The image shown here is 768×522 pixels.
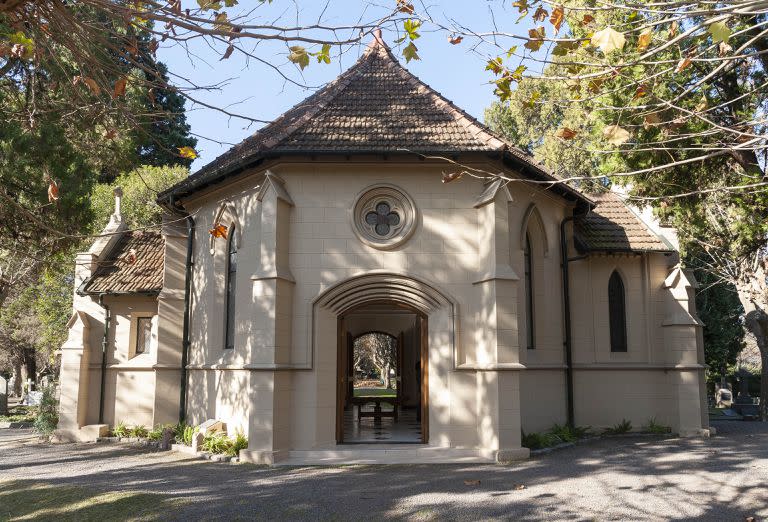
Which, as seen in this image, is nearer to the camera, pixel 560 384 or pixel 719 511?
pixel 719 511

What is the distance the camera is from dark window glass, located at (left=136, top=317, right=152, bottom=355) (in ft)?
58.1

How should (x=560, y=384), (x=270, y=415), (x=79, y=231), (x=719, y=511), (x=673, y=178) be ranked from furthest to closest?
1. (x=79, y=231)
2. (x=560, y=384)
3. (x=673, y=178)
4. (x=270, y=415)
5. (x=719, y=511)

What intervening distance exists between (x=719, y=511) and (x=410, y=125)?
29.1 feet

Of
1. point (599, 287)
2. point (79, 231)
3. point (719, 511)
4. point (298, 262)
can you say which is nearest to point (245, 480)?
point (298, 262)

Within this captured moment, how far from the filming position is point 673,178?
14.0 meters

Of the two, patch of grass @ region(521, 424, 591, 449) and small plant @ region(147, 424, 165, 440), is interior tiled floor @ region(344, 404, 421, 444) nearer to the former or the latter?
patch of grass @ region(521, 424, 591, 449)

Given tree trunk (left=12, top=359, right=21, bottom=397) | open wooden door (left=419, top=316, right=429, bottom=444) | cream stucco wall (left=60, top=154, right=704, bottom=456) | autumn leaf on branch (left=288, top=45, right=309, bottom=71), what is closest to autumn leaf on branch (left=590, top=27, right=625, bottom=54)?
autumn leaf on branch (left=288, top=45, right=309, bottom=71)

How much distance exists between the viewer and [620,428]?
1606 centimetres

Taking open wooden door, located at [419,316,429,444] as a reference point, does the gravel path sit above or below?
below

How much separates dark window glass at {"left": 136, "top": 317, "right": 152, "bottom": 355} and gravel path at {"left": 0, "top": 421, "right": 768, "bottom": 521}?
4243mm

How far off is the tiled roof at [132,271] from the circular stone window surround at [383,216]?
719cm

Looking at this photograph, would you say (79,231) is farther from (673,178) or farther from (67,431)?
(673,178)

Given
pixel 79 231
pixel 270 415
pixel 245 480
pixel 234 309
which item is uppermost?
pixel 79 231

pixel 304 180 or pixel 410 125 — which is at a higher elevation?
pixel 410 125
